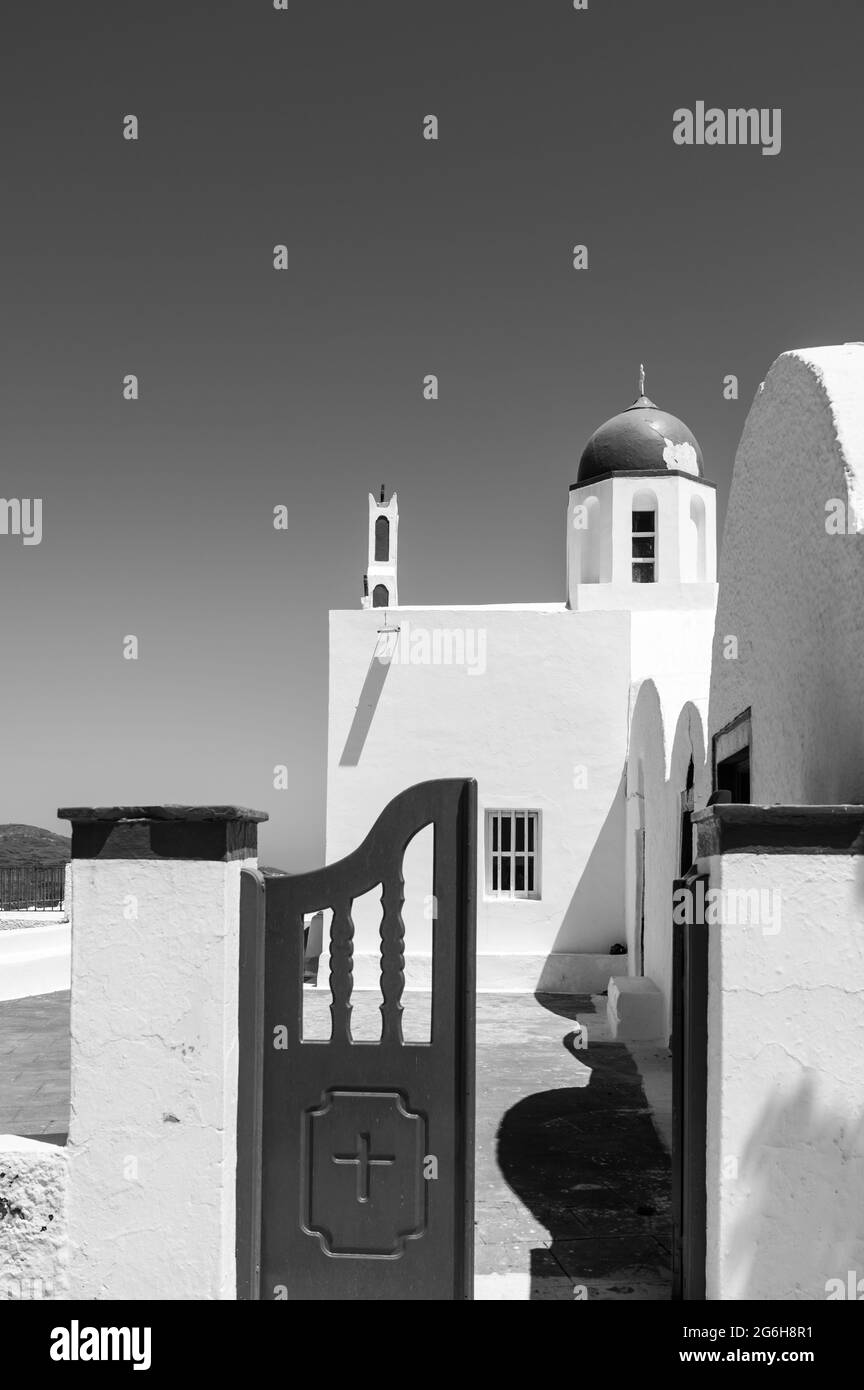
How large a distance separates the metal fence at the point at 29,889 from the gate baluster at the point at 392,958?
16764 mm

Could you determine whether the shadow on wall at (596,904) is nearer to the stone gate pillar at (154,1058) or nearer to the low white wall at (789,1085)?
the stone gate pillar at (154,1058)

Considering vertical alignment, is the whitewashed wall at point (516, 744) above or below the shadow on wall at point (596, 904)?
above

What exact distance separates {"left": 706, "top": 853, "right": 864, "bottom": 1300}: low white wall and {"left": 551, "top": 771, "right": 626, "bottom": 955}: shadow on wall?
1113 cm

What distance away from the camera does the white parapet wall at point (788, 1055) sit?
3080 millimetres

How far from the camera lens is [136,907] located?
11.4ft

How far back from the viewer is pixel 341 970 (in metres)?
3.60

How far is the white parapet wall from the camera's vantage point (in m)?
3.08

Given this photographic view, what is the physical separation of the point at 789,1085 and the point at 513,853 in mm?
11361

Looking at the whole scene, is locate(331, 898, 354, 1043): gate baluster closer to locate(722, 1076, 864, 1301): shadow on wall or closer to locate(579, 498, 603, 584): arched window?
locate(722, 1076, 864, 1301): shadow on wall

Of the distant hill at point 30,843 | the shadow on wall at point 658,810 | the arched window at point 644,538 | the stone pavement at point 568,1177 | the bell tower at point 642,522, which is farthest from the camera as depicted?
the distant hill at point 30,843

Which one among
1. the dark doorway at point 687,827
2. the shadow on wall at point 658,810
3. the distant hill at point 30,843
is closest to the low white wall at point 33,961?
the shadow on wall at point 658,810

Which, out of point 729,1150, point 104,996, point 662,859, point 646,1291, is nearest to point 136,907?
point 104,996

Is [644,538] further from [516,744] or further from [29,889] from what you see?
[29,889]

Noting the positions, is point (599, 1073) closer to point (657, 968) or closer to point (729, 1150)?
point (657, 968)
